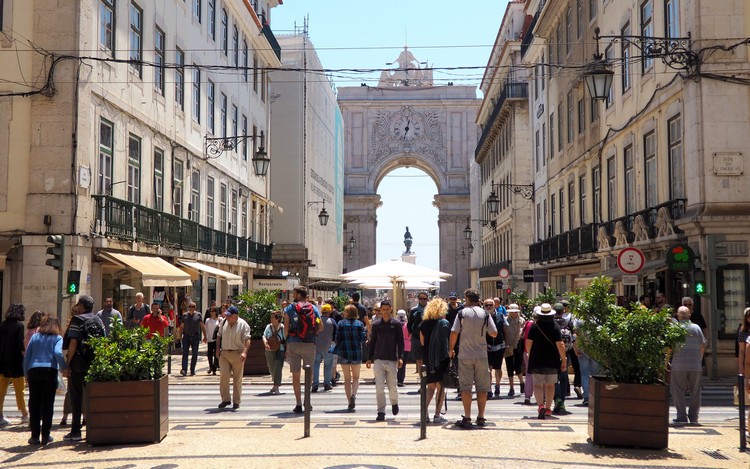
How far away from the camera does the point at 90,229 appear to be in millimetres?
18797

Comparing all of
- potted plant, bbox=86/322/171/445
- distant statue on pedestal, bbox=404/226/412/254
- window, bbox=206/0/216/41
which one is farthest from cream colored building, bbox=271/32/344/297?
distant statue on pedestal, bbox=404/226/412/254

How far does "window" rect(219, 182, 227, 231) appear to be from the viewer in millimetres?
32312

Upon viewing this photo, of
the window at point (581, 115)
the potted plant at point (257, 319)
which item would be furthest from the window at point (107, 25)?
the window at point (581, 115)

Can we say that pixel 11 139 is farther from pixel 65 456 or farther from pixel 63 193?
pixel 65 456

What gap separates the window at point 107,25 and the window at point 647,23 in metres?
12.3

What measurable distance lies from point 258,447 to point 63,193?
10600 mm

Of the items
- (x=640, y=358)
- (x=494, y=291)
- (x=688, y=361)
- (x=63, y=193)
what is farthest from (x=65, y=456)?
(x=494, y=291)

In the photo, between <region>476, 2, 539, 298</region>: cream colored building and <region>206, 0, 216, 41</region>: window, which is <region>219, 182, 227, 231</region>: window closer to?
<region>206, 0, 216, 41</region>: window

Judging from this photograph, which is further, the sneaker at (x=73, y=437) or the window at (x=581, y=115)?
the window at (x=581, y=115)

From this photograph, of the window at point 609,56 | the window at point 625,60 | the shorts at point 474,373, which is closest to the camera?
the shorts at point 474,373

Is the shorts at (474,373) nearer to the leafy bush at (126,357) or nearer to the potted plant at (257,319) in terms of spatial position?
the leafy bush at (126,357)

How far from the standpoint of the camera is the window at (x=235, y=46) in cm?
3391

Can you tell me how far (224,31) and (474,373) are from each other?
950 inches

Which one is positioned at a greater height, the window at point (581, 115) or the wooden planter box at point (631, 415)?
the window at point (581, 115)
